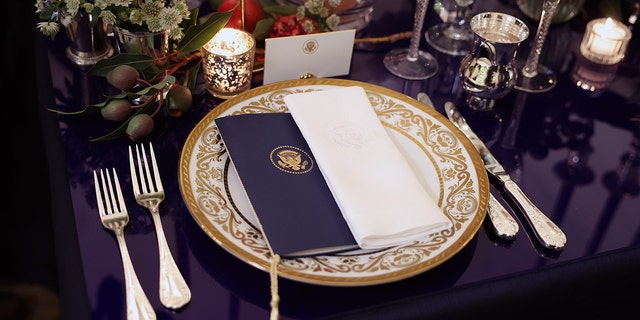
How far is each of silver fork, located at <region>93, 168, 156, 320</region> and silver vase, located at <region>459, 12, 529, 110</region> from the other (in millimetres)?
525

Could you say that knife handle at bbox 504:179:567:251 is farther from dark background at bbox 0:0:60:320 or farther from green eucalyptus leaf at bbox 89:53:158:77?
dark background at bbox 0:0:60:320

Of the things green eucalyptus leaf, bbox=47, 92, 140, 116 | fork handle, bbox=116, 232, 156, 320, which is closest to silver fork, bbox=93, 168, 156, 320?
fork handle, bbox=116, 232, 156, 320

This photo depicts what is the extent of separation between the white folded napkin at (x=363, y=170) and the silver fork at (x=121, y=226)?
0.23 m

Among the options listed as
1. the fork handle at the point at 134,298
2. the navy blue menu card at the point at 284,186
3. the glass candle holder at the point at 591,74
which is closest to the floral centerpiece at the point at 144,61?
the navy blue menu card at the point at 284,186

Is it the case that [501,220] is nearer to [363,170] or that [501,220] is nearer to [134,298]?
[363,170]

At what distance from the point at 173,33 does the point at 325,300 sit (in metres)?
0.43

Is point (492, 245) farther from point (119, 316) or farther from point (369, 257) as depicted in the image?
point (119, 316)

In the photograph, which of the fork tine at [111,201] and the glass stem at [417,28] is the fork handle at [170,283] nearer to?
the fork tine at [111,201]

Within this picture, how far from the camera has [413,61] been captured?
110cm

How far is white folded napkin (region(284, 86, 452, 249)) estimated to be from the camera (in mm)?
728

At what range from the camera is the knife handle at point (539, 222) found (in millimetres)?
794

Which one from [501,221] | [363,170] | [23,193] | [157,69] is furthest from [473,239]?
[23,193]

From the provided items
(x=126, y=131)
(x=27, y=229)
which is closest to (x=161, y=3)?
(x=126, y=131)

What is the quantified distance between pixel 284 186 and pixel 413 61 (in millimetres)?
423
